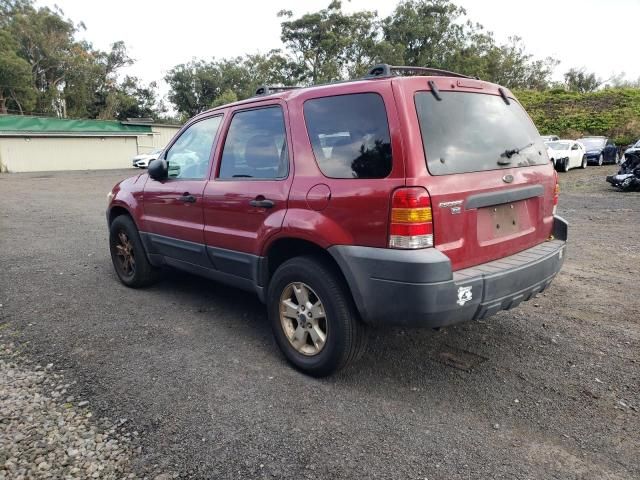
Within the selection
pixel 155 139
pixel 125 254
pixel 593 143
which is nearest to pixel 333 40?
pixel 155 139

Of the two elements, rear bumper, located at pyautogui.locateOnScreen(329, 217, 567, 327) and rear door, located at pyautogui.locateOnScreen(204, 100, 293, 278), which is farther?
rear door, located at pyautogui.locateOnScreen(204, 100, 293, 278)

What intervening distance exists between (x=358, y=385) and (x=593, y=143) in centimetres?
2408

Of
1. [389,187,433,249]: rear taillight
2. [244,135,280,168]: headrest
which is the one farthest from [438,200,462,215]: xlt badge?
[244,135,280,168]: headrest

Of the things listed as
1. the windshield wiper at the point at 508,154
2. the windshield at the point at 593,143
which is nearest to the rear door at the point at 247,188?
the windshield wiper at the point at 508,154

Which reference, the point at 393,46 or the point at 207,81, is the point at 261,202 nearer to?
the point at 393,46

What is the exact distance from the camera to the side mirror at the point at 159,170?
452 cm

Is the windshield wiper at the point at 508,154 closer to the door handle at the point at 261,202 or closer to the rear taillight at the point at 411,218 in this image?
the rear taillight at the point at 411,218

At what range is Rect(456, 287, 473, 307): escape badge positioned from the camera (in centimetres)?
274

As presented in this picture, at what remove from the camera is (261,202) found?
3.47 metres

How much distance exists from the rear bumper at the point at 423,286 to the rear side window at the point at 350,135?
1.65 feet

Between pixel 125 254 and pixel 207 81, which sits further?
pixel 207 81

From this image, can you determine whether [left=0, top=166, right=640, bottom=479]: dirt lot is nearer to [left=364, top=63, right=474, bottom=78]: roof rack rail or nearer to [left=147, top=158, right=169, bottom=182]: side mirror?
[left=147, top=158, right=169, bottom=182]: side mirror

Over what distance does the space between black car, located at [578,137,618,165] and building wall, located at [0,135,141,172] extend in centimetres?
3109

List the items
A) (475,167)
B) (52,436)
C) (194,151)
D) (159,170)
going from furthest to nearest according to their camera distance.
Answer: (159,170) < (194,151) < (475,167) < (52,436)
